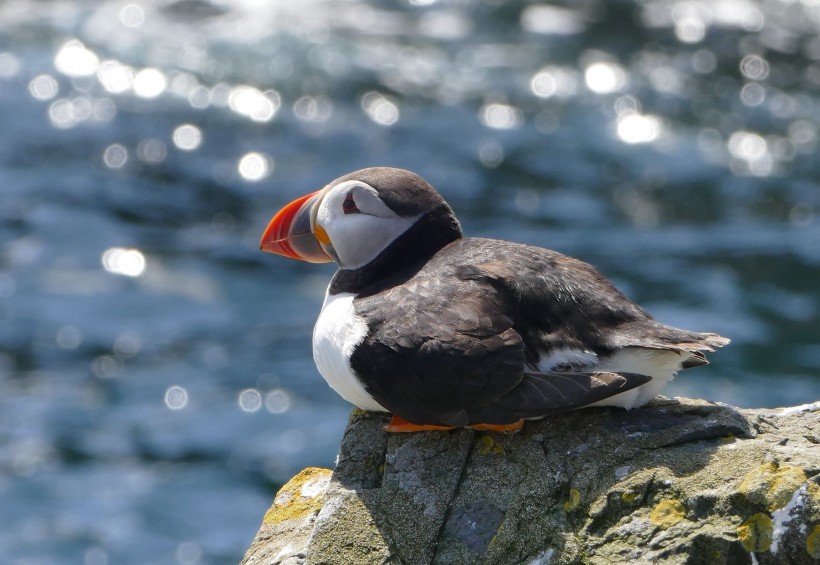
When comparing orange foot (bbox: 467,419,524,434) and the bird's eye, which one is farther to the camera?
the bird's eye

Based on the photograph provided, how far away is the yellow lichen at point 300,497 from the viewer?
5477 millimetres

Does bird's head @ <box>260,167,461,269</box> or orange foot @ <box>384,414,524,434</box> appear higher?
bird's head @ <box>260,167,461,269</box>

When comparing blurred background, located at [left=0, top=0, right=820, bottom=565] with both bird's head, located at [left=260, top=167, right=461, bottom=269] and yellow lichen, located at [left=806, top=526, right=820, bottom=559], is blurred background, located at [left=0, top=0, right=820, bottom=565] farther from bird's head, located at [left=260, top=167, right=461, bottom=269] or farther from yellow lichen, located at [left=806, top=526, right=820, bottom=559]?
yellow lichen, located at [left=806, top=526, right=820, bottom=559]

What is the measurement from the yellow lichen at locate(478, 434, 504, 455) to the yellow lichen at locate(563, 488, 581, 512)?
39 centimetres

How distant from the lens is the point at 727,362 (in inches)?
470

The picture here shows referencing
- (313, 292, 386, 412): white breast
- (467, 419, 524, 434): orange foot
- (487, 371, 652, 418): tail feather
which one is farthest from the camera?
(313, 292, 386, 412): white breast

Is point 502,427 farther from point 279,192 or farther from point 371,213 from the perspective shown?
point 279,192

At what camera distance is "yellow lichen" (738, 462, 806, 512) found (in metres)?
4.44

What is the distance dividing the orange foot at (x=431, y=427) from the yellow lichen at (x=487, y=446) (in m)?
0.04

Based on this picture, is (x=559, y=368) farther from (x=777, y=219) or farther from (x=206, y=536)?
(x=777, y=219)

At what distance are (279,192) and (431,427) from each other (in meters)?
9.29

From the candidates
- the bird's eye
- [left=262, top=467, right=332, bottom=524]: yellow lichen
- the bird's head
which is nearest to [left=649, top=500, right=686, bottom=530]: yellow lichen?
[left=262, top=467, right=332, bottom=524]: yellow lichen

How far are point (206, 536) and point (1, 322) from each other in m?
3.71

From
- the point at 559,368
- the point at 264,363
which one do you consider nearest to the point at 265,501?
the point at 264,363
